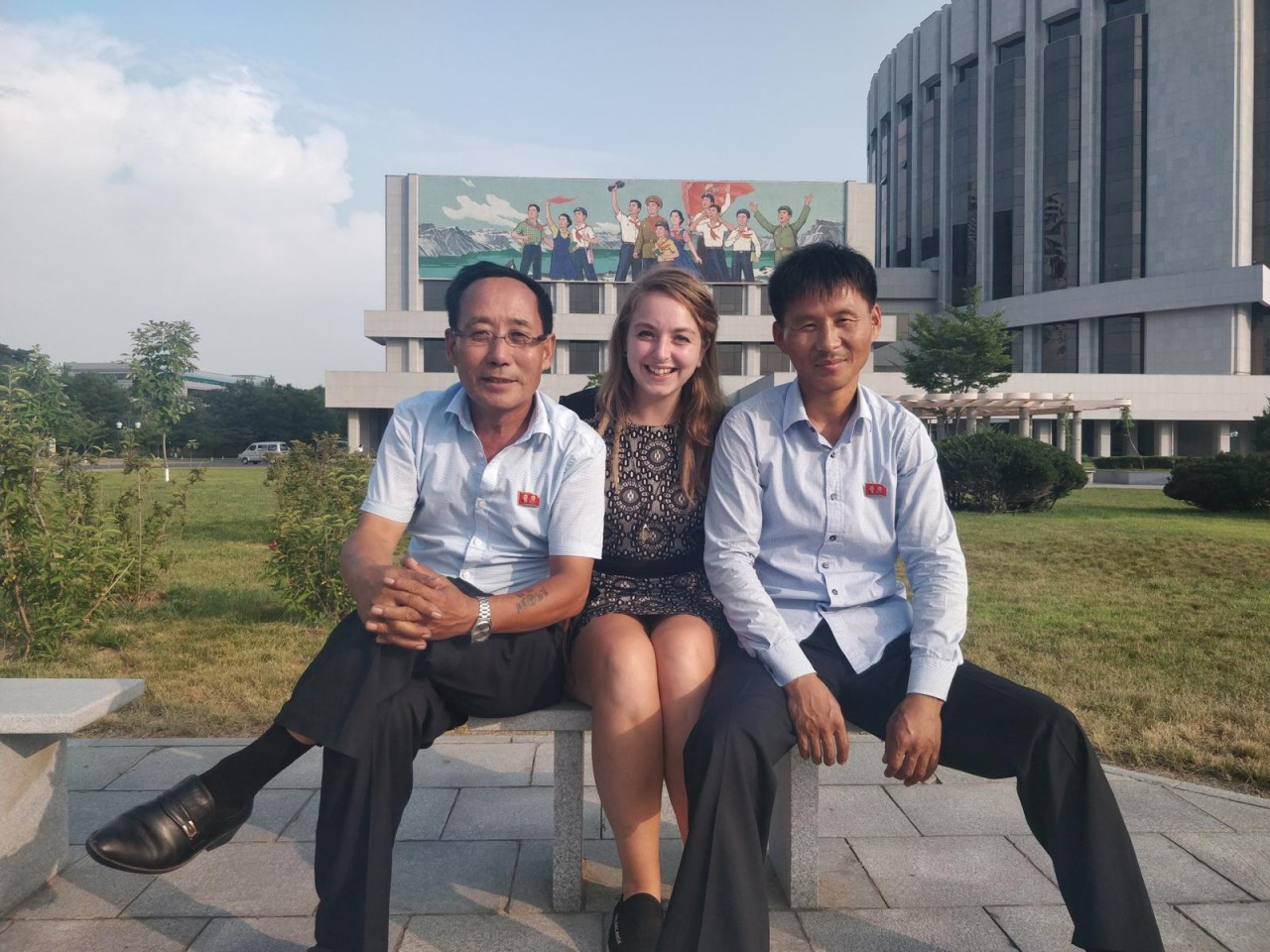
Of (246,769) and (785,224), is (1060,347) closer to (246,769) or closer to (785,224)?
(785,224)

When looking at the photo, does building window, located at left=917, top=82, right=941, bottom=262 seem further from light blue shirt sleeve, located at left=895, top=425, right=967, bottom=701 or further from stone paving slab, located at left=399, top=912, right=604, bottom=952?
stone paving slab, located at left=399, top=912, right=604, bottom=952

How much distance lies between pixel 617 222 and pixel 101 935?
2069 inches

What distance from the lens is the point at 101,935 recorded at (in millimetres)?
2480

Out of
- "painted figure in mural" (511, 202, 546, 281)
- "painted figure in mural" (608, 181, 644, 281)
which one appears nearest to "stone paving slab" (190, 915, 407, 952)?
"painted figure in mural" (511, 202, 546, 281)

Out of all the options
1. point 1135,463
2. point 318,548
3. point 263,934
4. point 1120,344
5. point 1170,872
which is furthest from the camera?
point 1120,344

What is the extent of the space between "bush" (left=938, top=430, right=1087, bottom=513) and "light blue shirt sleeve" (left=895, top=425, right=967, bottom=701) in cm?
1359

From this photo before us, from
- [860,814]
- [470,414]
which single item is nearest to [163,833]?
[470,414]

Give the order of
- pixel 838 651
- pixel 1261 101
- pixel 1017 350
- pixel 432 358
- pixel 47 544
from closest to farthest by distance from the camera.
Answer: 1. pixel 838 651
2. pixel 47 544
3. pixel 1261 101
4. pixel 1017 350
5. pixel 432 358

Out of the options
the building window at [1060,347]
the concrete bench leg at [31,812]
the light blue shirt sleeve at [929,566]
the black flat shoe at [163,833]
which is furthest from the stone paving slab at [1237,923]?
the building window at [1060,347]

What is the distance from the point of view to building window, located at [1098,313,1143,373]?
151 feet

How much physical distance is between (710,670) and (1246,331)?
5018cm

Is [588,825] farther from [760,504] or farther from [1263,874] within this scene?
[1263,874]

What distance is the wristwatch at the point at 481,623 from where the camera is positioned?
2482 mm

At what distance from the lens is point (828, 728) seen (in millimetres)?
2320
